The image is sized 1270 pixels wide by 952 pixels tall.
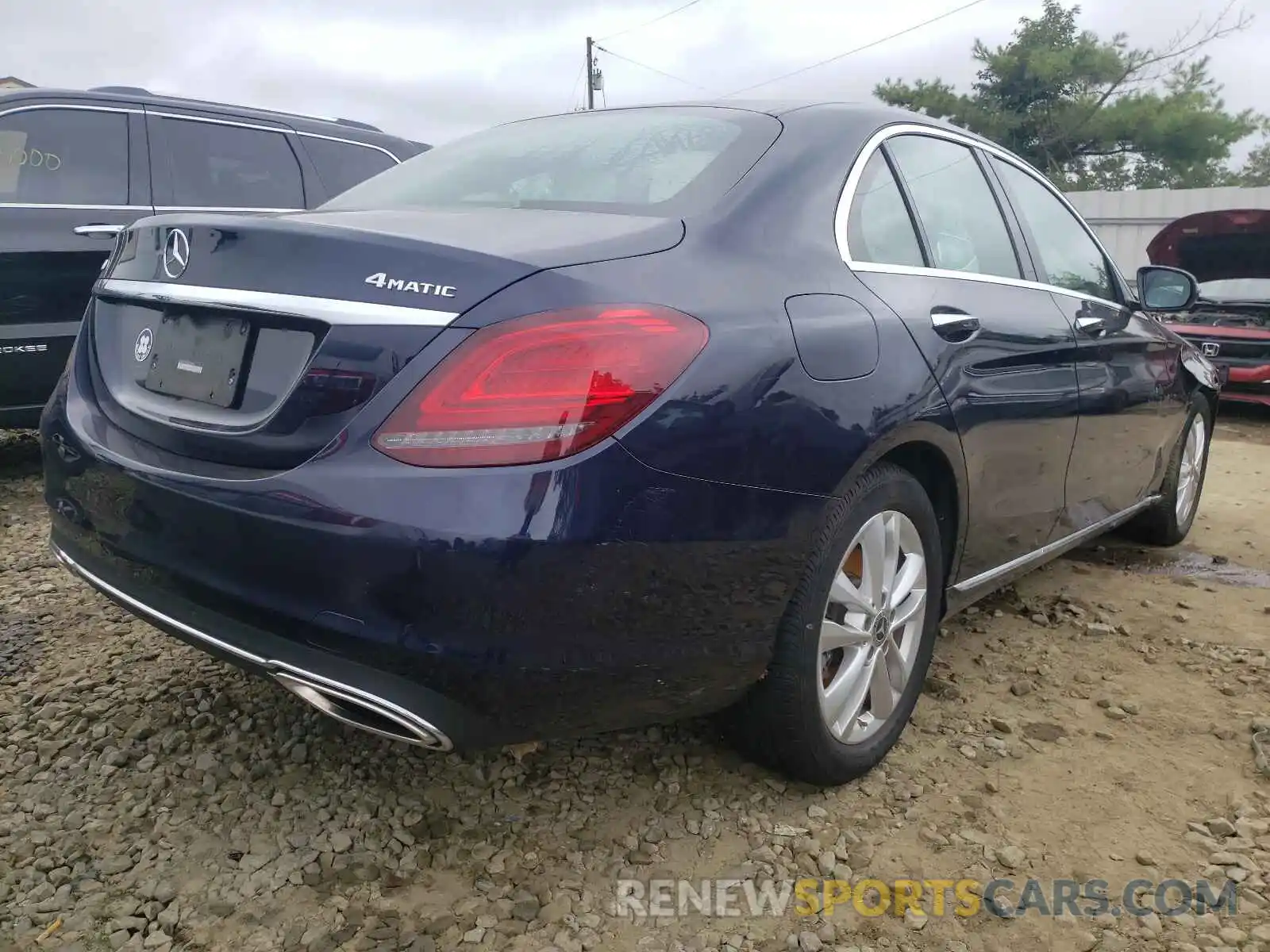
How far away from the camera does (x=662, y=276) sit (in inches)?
66.3

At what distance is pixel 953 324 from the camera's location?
7.59 ft

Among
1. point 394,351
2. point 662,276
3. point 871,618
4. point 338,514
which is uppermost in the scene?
point 662,276

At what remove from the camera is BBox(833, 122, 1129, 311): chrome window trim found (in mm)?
2125

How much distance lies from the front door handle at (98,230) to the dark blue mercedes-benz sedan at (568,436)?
2.42 m

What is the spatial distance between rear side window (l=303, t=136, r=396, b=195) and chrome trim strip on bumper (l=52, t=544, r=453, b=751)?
3.90 m

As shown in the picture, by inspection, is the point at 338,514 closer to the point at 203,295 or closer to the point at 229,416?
the point at 229,416

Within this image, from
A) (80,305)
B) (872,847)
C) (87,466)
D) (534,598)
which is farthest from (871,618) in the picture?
(80,305)

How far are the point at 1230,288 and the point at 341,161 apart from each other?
26.9 ft

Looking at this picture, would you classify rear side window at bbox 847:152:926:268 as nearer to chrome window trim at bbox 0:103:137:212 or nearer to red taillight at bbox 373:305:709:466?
red taillight at bbox 373:305:709:466

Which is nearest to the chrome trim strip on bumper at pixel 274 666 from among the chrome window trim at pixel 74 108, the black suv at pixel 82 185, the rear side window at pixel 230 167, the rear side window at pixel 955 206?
the rear side window at pixel 955 206

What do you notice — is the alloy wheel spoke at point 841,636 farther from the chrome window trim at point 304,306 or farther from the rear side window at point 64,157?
the rear side window at point 64,157

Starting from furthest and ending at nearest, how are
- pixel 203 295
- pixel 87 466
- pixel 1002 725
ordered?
pixel 1002 725
pixel 87 466
pixel 203 295

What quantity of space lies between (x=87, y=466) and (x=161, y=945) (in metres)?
0.91

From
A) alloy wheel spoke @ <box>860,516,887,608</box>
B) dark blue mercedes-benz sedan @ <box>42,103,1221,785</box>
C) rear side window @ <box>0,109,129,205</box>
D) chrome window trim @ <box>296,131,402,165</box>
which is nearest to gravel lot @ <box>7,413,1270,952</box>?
dark blue mercedes-benz sedan @ <box>42,103,1221,785</box>
